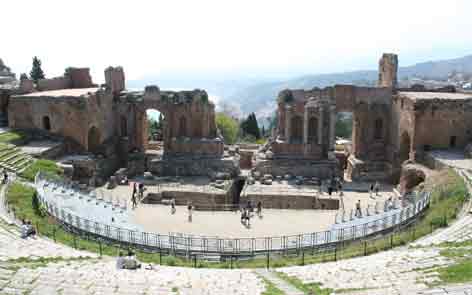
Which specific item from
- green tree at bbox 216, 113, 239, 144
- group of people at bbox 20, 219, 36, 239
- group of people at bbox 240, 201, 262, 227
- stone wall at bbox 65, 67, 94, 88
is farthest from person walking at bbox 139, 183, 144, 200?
green tree at bbox 216, 113, 239, 144

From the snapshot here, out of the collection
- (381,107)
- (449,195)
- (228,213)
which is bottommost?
(228,213)

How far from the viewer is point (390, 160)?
39.2 metres

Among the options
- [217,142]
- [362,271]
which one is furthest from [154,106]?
[362,271]

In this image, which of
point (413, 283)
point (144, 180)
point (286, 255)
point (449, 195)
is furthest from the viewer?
point (144, 180)

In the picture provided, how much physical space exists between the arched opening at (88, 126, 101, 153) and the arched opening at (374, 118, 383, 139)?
2253 centimetres

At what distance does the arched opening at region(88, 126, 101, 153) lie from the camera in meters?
40.0

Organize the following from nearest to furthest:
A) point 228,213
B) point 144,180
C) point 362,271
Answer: point 362,271 → point 228,213 → point 144,180

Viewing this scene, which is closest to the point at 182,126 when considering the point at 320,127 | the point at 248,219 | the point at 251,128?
the point at 320,127

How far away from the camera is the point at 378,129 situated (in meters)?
41.3

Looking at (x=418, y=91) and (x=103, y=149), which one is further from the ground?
(x=418, y=91)

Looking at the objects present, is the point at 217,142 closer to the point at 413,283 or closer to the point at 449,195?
the point at 449,195

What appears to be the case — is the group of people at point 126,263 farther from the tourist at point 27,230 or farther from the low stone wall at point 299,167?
the low stone wall at point 299,167

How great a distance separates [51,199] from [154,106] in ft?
50.4

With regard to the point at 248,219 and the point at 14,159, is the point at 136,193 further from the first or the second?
the point at 248,219
